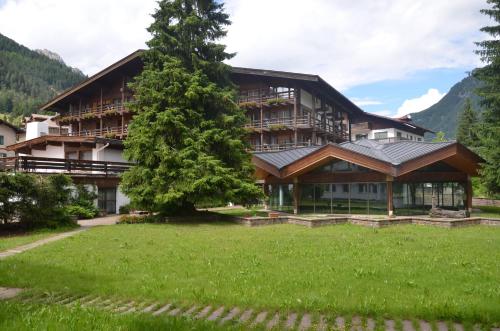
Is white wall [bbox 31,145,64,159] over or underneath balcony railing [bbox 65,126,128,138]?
underneath

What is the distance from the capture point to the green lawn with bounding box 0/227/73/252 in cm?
1454

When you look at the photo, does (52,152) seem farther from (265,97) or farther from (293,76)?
(293,76)

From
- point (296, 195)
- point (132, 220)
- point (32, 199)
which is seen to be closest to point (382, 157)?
point (296, 195)

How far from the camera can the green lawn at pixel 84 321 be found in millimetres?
5574

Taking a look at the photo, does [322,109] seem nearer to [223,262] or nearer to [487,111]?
[487,111]

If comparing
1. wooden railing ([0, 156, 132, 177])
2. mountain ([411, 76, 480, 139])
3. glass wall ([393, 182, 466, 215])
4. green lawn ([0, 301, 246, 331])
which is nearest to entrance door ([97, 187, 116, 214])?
wooden railing ([0, 156, 132, 177])

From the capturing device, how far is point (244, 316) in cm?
632

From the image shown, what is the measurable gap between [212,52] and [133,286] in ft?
63.3

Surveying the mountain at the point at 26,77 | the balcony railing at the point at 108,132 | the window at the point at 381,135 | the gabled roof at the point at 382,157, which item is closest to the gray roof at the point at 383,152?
the gabled roof at the point at 382,157

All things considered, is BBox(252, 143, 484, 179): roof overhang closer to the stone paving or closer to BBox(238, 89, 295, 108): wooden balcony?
BBox(238, 89, 295, 108): wooden balcony

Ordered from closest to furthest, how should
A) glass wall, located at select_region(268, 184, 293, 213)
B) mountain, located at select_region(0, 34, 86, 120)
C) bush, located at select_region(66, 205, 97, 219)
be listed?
bush, located at select_region(66, 205, 97, 219) < glass wall, located at select_region(268, 184, 293, 213) < mountain, located at select_region(0, 34, 86, 120)

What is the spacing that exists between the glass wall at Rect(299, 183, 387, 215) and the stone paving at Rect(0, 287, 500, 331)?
813 inches

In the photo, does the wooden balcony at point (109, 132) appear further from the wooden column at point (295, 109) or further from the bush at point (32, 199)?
the bush at point (32, 199)

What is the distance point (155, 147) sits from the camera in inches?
883
